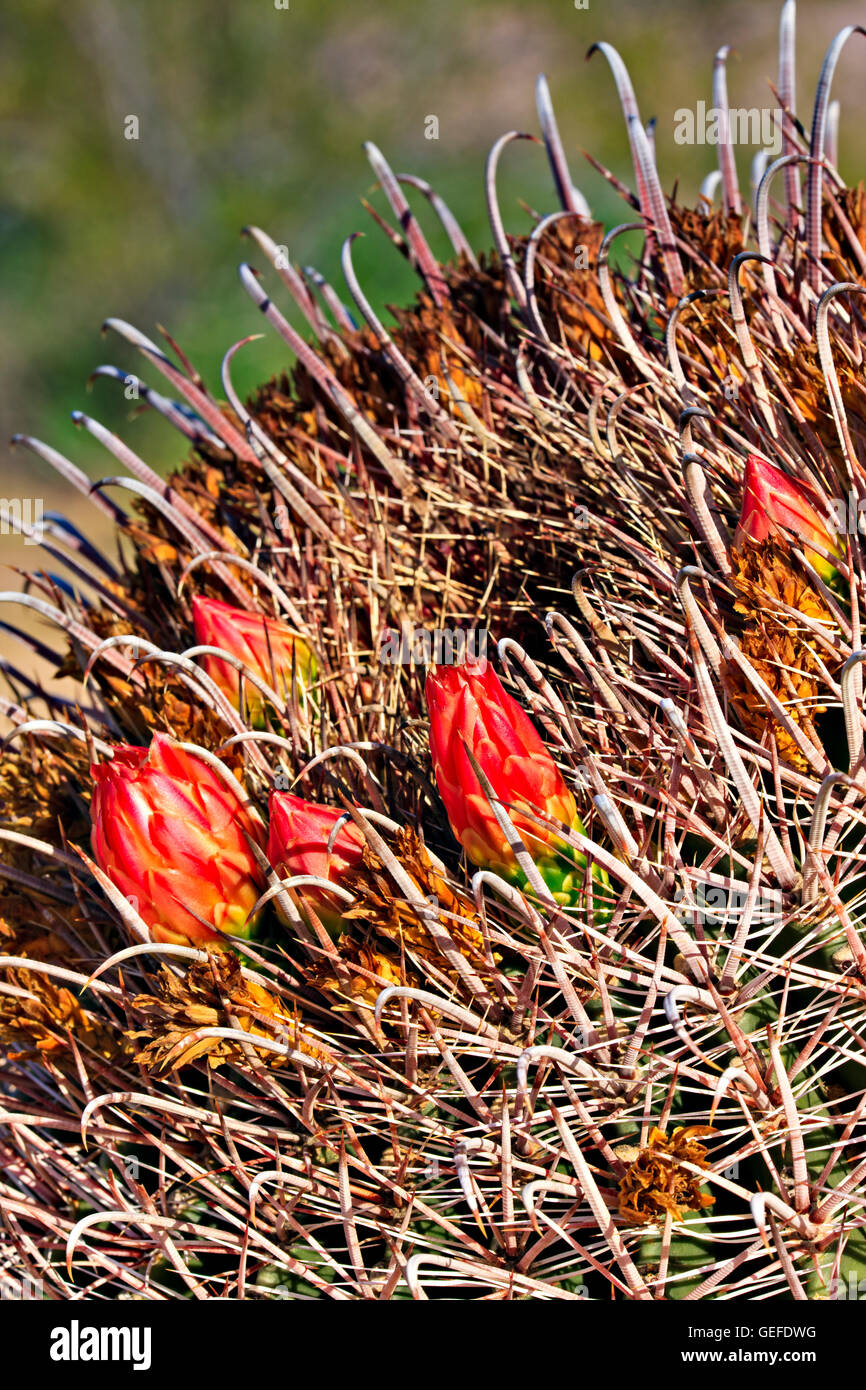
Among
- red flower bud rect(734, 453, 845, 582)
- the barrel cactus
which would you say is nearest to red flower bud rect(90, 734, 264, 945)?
the barrel cactus

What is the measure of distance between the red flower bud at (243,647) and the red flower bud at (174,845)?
13 centimetres

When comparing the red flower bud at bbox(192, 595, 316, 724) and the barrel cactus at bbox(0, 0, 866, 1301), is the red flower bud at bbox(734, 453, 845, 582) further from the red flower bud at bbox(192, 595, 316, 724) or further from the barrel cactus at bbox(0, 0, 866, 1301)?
the red flower bud at bbox(192, 595, 316, 724)

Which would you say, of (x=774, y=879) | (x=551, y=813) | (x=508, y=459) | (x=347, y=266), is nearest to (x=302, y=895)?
(x=551, y=813)

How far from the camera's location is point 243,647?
81cm

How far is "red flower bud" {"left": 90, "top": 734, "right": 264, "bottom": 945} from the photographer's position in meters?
0.64

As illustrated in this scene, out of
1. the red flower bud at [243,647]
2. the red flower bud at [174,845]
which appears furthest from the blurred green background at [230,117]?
the red flower bud at [174,845]

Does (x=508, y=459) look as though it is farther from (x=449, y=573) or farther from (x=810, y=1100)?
(x=810, y=1100)

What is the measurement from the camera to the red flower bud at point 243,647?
2.64ft

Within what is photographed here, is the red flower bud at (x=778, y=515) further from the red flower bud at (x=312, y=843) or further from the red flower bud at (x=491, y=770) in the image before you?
the red flower bud at (x=312, y=843)

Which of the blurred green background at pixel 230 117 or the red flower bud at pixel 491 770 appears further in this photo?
the blurred green background at pixel 230 117

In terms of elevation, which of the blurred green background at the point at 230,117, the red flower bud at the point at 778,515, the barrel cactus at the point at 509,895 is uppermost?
the blurred green background at the point at 230,117

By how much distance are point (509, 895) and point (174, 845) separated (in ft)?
0.65
